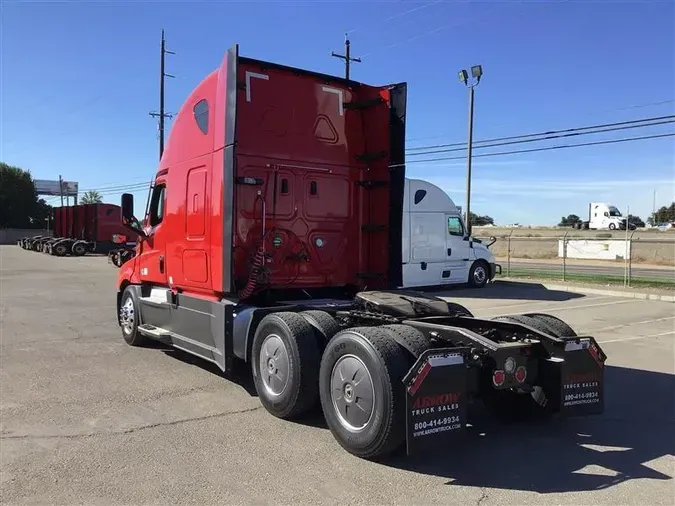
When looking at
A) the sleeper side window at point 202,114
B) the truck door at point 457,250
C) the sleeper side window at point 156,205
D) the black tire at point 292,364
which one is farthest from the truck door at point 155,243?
the truck door at point 457,250

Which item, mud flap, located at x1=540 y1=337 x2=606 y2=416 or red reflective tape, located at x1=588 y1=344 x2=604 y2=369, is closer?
mud flap, located at x1=540 y1=337 x2=606 y2=416

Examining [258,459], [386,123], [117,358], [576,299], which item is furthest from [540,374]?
[576,299]

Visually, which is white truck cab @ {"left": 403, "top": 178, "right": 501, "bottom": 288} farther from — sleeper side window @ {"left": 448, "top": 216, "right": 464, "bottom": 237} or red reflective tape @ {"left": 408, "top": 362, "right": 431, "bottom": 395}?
red reflective tape @ {"left": 408, "top": 362, "right": 431, "bottom": 395}

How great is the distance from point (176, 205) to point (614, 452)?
565 cm

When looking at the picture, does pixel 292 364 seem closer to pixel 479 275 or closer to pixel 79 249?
pixel 479 275

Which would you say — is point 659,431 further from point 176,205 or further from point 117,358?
point 117,358

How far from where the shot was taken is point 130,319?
861cm

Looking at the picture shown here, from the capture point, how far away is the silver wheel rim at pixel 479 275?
61.4ft

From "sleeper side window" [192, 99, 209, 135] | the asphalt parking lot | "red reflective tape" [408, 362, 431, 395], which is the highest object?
"sleeper side window" [192, 99, 209, 135]

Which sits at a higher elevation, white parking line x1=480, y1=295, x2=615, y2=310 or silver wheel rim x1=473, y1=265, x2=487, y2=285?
silver wheel rim x1=473, y1=265, x2=487, y2=285

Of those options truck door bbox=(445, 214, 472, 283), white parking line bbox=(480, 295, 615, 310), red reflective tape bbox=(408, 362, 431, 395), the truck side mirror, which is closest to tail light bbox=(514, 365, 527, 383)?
red reflective tape bbox=(408, 362, 431, 395)

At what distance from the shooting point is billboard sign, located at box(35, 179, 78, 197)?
3972 inches

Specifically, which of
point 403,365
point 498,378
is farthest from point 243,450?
point 498,378

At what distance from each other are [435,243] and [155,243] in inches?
435
